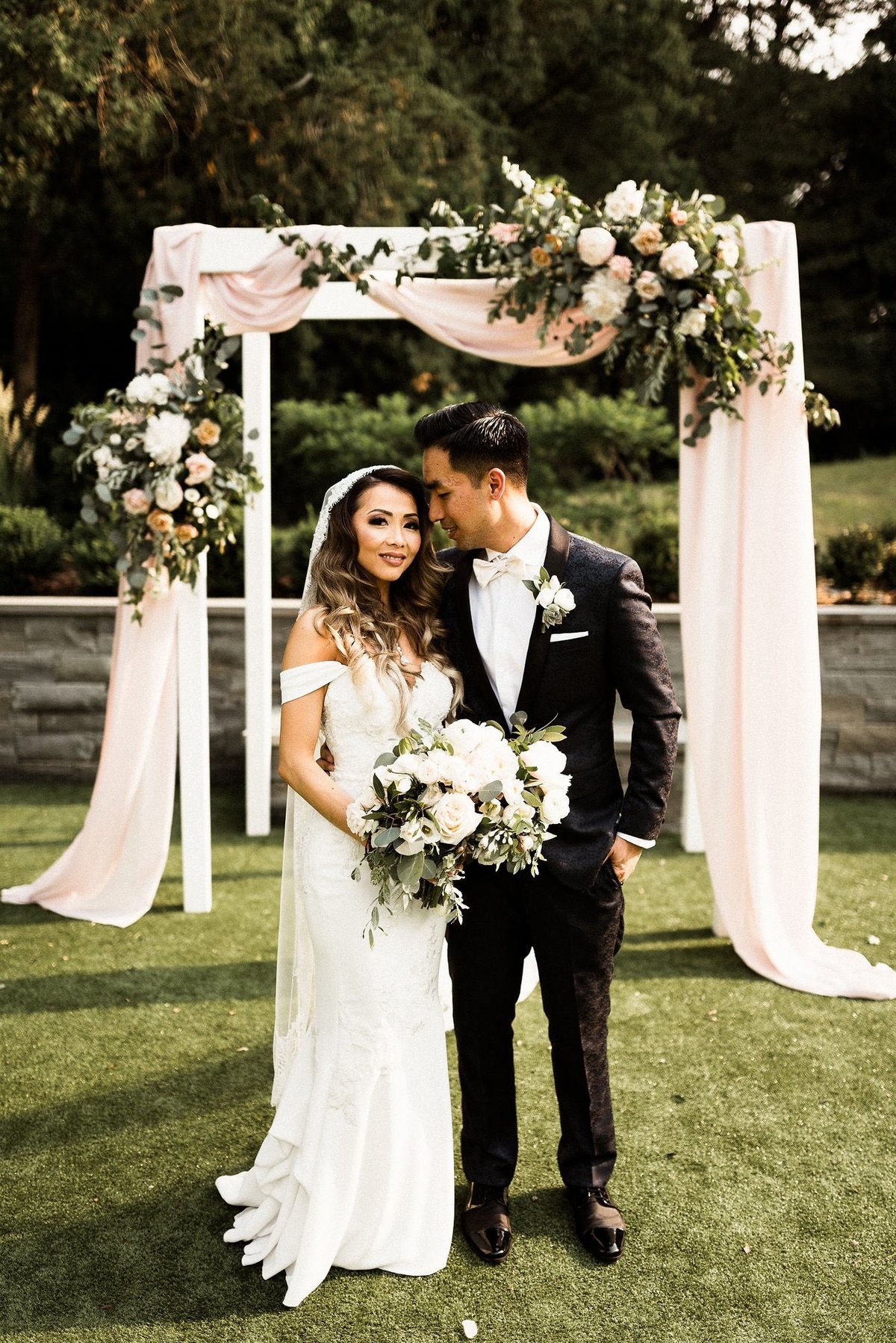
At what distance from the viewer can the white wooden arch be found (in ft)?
14.9

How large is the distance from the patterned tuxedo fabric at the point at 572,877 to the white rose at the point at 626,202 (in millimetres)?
1957

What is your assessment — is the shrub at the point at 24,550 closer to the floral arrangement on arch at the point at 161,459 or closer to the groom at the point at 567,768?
the floral arrangement on arch at the point at 161,459

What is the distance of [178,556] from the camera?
15.2ft

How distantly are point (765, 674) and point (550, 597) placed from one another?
2.08 metres

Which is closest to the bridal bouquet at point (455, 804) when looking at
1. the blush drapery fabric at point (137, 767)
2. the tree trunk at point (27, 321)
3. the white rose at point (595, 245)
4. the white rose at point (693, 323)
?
the white rose at point (693, 323)

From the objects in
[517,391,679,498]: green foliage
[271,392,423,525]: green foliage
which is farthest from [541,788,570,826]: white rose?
[271,392,423,525]: green foliage

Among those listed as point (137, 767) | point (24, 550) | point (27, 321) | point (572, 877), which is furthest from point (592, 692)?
point (27, 321)

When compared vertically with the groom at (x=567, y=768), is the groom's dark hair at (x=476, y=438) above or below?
above

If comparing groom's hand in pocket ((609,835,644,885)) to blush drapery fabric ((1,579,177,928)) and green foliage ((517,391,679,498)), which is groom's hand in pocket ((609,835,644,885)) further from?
green foliage ((517,391,679,498))

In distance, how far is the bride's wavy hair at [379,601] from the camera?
2.61 meters

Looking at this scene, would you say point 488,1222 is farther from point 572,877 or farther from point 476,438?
point 476,438

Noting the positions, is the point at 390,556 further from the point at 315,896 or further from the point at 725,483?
the point at 725,483

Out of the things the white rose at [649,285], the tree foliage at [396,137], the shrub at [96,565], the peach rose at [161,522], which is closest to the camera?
the white rose at [649,285]

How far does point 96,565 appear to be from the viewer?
24.4ft
